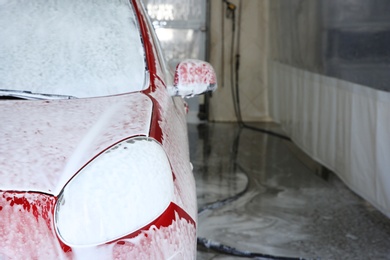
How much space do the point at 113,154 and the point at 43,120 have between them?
1.05ft

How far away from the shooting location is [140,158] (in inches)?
53.3

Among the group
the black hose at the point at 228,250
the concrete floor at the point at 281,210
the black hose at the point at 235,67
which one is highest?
the black hose at the point at 235,67

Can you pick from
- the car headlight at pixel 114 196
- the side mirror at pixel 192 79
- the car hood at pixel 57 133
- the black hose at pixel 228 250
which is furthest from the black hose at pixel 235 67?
the car headlight at pixel 114 196

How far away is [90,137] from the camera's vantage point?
4.71 ft

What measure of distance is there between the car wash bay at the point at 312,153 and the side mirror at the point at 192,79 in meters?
1.04

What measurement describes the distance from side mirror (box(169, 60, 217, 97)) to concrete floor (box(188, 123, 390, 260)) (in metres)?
1.04

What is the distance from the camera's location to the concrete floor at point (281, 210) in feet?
10.1

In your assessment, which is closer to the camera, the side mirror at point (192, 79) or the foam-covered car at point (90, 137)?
the foam-covered car at point (90, 137)

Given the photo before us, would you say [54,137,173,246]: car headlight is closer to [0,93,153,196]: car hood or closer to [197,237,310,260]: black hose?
[0,93,153,196]: car hood

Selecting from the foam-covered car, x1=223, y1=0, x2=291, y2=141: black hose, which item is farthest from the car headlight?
x1=223, y1=0, x2=291, y2=141: black hose

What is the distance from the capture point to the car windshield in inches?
76.9

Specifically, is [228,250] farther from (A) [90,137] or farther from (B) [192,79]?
(A) [90,137]

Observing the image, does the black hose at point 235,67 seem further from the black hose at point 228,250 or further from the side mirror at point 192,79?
the side mirror at point 192,79

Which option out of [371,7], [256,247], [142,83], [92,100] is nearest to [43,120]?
[92,100]
